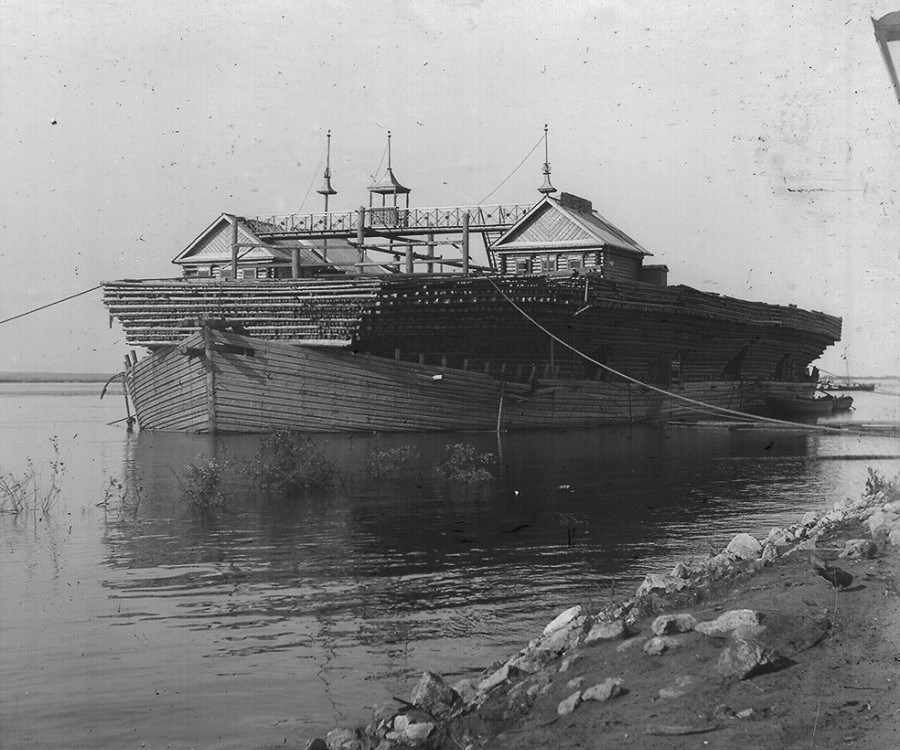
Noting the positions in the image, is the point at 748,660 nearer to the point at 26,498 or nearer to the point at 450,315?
the point at 26,498

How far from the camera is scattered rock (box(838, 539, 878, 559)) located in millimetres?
7914

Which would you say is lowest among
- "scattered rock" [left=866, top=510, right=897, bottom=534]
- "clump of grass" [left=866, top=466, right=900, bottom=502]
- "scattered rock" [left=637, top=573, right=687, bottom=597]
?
"scattered rock" [left=637, top=573, right=687, bottom=597]

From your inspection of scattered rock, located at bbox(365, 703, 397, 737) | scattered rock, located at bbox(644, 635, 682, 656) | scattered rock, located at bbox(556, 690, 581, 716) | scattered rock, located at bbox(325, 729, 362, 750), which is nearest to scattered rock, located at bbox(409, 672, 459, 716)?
scattered rock, located at bbox(365, 703, 397, 737)

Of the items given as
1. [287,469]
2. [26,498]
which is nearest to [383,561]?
[287,469]

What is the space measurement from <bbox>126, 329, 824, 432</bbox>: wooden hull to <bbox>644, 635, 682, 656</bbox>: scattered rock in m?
27.8

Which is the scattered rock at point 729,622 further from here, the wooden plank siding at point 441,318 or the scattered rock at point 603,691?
the wooden plank siding at point 441,318

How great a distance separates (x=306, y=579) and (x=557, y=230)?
119 ft

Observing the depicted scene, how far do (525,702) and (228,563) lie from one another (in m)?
7.78

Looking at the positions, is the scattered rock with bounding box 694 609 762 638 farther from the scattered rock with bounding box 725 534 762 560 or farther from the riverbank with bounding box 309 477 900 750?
the scattered rock with bounding box 725 534 762 560

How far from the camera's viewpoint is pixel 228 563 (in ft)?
43.8

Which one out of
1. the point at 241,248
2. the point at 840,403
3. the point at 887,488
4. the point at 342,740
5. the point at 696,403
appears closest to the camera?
the point at 342,740

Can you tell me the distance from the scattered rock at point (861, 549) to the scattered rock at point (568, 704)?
9.98 ft

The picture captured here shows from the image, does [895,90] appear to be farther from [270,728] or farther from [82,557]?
[82,557]

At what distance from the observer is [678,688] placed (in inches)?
231
